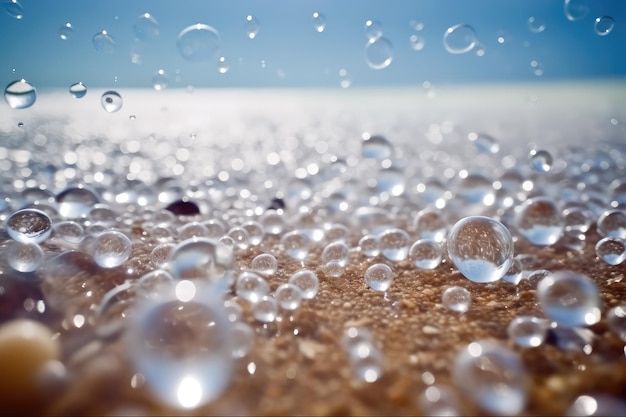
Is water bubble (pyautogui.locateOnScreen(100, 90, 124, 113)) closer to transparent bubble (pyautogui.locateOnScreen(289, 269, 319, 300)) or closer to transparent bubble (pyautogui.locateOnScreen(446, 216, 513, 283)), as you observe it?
transparent bubble (pyautogui.locateOnScreen(289, 269, 319, 300))

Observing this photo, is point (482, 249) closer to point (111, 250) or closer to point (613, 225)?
point (613, 225)

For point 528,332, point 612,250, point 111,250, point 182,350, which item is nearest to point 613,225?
point 612,250

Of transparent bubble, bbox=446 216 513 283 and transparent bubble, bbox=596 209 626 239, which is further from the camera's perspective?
transparent bubble, bbox=596 209 626 239

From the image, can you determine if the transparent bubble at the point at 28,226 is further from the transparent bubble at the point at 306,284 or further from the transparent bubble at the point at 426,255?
the transparent bubble at the point at 426,255

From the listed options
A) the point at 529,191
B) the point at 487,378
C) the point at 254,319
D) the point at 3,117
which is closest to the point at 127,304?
the point at 254,319

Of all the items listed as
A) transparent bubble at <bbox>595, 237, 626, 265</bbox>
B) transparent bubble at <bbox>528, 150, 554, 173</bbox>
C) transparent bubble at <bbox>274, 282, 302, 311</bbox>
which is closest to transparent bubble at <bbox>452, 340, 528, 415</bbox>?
transparent bubble at <bbox>274, 282, 302, 311</bbox>

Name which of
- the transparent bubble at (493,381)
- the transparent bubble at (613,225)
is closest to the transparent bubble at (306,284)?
the transparent bubble at (493,381)
